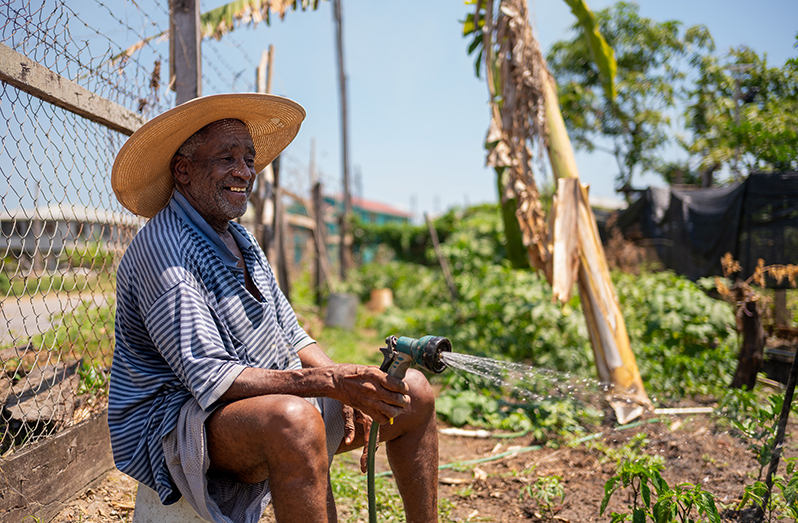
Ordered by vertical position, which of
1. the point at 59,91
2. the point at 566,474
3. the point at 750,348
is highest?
the point at 59,91

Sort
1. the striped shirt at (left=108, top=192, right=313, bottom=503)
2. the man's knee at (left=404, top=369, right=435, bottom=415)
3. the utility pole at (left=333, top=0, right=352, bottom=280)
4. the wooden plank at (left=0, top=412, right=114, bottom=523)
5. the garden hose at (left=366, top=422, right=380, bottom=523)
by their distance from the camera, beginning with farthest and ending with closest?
the utility pole at (left=333, top=0, right=352, bottom=280) → the wooden plank at (left=0, top=412, right=114, bottom=523) → the man's knee at (left=404, top=369, right=435, bottom=415) → the garden hose at (left=366, top=422, right=380, bottom=523) → the striped shirt at (left=108, top=192, right=313, bottom=503)

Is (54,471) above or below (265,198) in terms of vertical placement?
below

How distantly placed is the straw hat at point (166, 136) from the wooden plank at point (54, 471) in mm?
1062

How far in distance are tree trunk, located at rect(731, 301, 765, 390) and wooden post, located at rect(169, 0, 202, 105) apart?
4250mm

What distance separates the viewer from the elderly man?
58.6 inches

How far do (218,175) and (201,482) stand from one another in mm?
1075

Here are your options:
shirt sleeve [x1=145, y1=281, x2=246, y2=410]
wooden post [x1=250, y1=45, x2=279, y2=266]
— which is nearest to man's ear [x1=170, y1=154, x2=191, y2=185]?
shirt sleeve [x1=145, y1=281, x2=246, y2=410]

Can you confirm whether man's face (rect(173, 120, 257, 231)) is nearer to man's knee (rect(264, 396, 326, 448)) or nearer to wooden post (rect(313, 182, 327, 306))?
man's knee (rect(264, 396, 326, 448))

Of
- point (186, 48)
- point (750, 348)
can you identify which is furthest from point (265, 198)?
point (750, 348)

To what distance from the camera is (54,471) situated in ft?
7.02

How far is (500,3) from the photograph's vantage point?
4.30 meters

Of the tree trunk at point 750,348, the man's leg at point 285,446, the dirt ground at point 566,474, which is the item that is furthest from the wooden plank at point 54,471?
the tree trunk at point 750,348

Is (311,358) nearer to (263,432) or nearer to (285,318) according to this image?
(285,318)

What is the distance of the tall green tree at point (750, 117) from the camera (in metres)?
5.34
